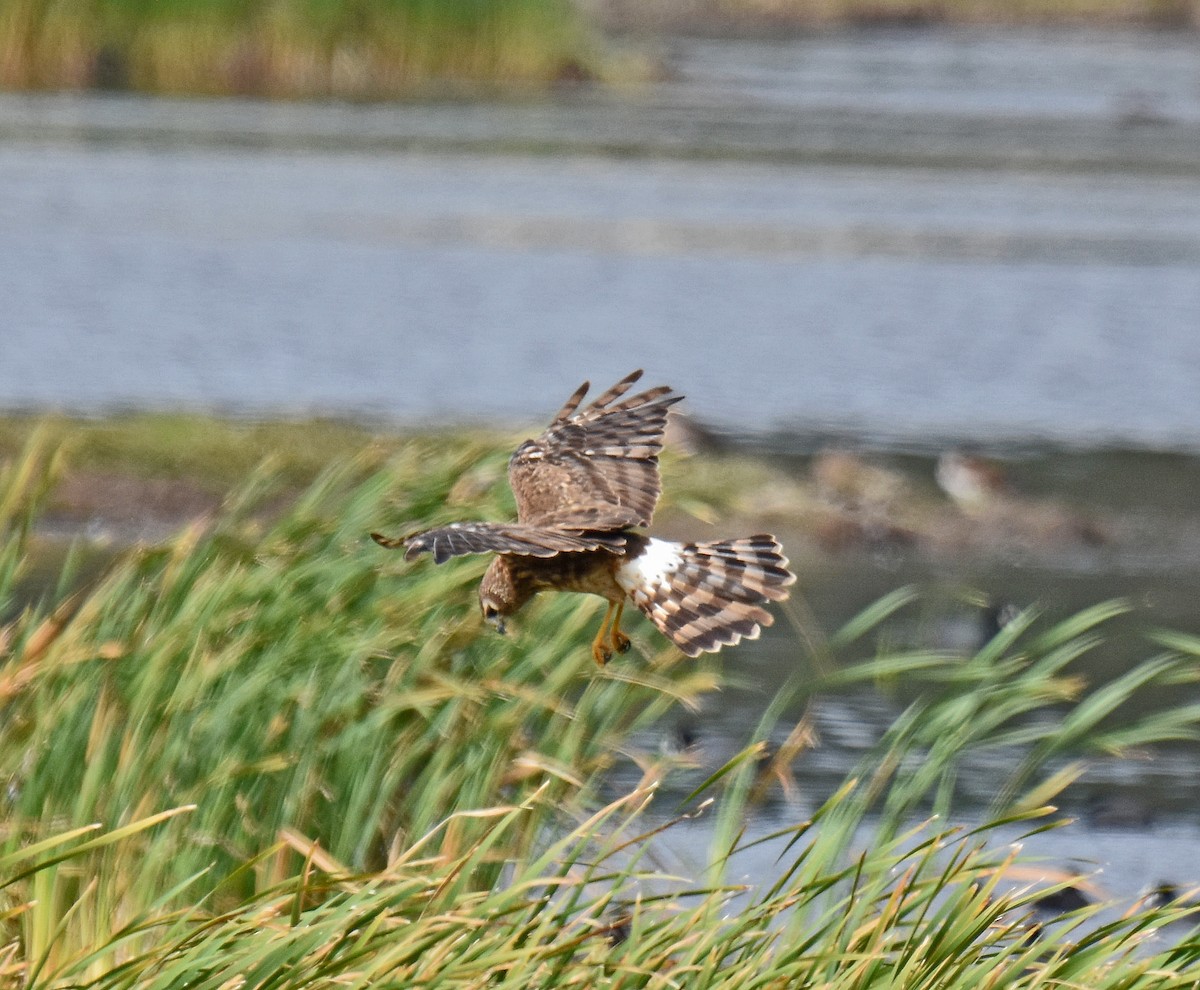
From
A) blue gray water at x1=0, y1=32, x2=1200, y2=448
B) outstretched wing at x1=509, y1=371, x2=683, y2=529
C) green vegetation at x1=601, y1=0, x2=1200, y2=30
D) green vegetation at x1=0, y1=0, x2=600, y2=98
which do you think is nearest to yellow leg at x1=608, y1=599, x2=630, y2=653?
outstretched wing at x1=509, y1=371, x2=683, y2=529

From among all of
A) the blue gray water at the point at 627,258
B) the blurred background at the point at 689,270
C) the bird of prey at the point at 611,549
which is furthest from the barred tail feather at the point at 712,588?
the blue gray water at the point at 627,258

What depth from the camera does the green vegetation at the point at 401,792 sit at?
171 inches

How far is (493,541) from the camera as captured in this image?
4.06 meters

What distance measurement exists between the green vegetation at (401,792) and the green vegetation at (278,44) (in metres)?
30.5

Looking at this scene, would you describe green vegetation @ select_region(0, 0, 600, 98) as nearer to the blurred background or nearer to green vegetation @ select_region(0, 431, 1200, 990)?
the blurred background

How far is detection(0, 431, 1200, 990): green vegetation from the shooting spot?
4.34m

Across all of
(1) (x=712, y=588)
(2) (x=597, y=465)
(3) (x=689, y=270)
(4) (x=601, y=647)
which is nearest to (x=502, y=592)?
(4) (x=601, y=647)

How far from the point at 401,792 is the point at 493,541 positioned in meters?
2.07

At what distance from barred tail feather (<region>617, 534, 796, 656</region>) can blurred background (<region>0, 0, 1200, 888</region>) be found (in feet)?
5.38

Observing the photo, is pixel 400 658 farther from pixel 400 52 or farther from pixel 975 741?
pixel 400 52

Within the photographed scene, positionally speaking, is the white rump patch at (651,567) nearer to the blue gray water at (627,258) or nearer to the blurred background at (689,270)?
the blurred background at (689,270)

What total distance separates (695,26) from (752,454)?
55.5m

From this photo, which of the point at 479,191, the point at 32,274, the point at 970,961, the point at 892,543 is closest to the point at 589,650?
the point at 970,961

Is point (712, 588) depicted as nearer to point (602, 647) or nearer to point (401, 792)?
point (602, 647)
